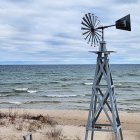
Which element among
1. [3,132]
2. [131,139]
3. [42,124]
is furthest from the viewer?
[42,124]

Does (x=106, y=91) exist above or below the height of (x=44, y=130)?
above

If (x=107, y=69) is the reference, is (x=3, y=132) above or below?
below

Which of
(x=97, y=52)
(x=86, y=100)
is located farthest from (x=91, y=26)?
(x=86, y=100)

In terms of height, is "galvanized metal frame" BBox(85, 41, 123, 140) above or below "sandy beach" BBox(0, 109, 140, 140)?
above

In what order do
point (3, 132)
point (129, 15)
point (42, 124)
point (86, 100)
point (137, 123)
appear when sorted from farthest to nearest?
point (86, 100) → point (137, 123) → point (42, 124) → point (3, 132) → point (129, 15)

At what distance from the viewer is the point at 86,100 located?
119 feet

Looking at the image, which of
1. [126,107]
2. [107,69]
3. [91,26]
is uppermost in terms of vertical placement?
[91,26]

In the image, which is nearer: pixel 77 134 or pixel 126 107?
pixel 77 134

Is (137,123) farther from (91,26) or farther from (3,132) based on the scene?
(91,26)

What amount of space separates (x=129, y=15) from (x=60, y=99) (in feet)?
84.1

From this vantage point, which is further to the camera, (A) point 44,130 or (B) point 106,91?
(A) point 44,130

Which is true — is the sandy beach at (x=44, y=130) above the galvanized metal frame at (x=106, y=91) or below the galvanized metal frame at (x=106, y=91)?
below

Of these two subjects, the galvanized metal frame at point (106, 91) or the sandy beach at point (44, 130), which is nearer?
the galvanized metal frame at point (106, 91)

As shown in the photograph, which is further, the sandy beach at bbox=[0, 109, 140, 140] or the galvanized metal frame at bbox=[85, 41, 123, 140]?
the sandy beach at bbox=[0, 109, 140, 140]
